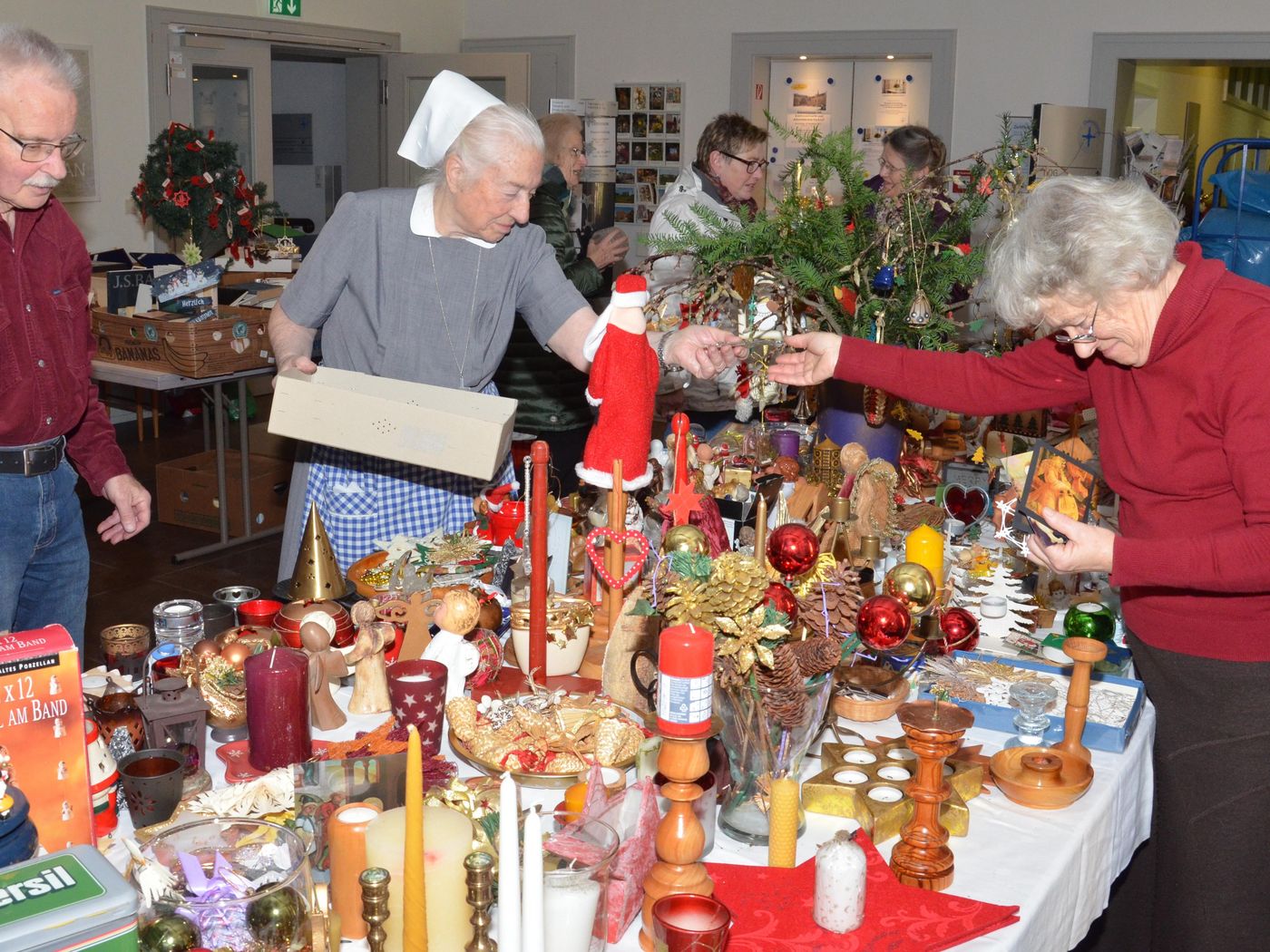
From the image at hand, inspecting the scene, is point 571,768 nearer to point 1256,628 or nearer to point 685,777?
point 685,777

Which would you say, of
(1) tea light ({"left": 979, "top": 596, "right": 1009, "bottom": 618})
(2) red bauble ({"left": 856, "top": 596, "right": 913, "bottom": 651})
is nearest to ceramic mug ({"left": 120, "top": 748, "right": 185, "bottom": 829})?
(2) red bauble ({"left": 856, "top": 596, "right": 913, "bottom": 651})

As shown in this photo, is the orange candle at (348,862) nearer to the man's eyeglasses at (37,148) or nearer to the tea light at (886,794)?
the tea light at (886,794)

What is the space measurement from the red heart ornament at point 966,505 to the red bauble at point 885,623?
0.93m

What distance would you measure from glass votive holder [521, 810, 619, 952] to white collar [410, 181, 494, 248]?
1453 millimetres

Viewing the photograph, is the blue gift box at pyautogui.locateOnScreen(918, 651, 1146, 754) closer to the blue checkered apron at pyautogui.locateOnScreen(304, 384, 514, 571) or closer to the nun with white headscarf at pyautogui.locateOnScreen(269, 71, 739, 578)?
the nun with white headscarf at pyautogui.locateOnScreen(269, 71, 739, 578)

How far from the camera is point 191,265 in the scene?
479cm

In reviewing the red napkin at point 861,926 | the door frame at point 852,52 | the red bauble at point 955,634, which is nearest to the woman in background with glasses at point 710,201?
the red bauble at point 955,634

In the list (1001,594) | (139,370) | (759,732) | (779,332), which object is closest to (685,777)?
(759,732)

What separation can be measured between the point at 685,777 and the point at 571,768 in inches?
11.5

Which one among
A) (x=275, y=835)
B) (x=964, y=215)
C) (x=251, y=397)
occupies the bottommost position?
(x=251, y=397)

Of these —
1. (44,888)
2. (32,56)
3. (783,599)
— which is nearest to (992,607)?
(783,599)

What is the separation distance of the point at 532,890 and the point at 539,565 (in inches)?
29.4

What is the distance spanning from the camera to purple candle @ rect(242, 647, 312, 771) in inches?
57.9

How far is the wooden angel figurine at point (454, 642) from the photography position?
168 centimetres
